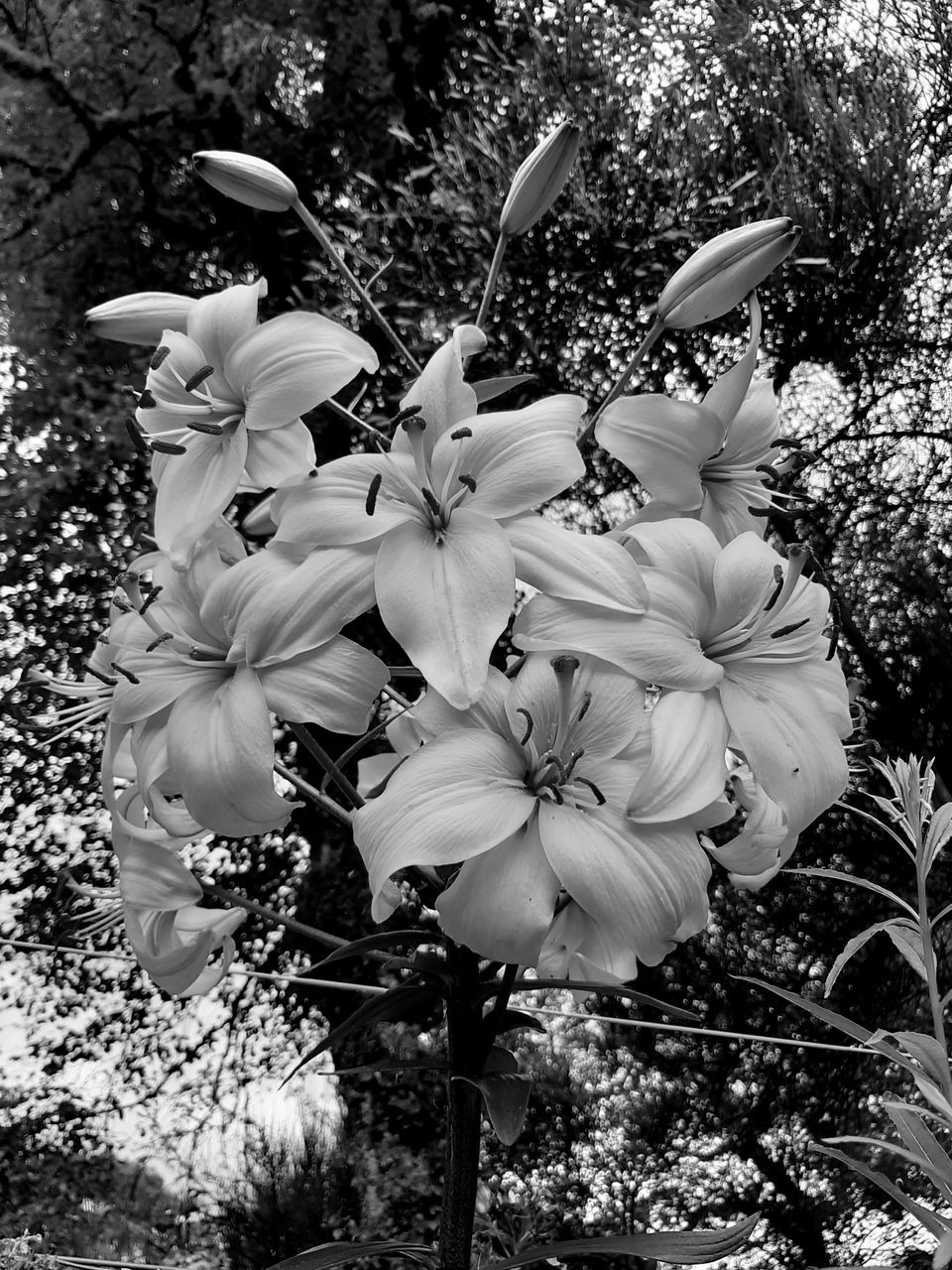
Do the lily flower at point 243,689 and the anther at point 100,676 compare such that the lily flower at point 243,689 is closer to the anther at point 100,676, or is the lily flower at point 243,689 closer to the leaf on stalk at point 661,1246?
the anther at point 100,676

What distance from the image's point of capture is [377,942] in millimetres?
351

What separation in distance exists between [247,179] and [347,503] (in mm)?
185

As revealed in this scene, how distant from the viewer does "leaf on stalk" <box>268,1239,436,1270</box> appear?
342 millimetres

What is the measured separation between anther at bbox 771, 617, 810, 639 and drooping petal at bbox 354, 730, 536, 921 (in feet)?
0.31

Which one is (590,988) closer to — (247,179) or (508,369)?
(247,179)

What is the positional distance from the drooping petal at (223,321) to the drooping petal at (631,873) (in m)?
0.18

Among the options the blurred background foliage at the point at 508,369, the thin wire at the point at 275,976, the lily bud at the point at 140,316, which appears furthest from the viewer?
the blurred background foliage at the point at 508,369

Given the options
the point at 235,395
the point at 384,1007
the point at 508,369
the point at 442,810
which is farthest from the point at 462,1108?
the point at 508,369

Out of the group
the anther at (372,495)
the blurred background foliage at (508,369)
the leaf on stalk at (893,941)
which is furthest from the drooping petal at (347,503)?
the blurred background foliage at (508,369)

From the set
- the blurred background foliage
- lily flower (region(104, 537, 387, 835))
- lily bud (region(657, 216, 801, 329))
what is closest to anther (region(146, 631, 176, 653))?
lily flower (region(104, 537, 387, 835))

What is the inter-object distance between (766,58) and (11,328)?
1026 millimetres

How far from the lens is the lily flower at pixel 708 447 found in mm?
333

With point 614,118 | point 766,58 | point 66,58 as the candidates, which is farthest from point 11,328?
point 766,58

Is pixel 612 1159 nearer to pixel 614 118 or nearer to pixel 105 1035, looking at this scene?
pixel 105 1035
